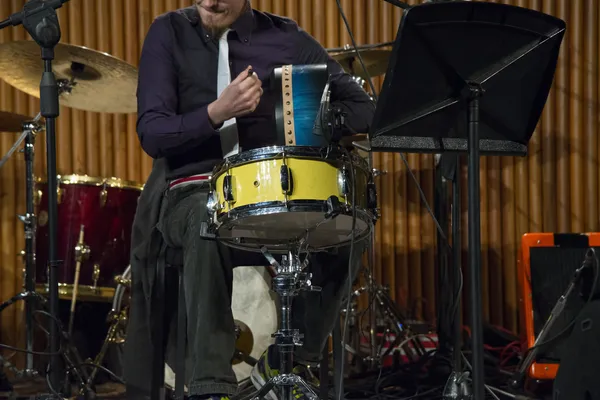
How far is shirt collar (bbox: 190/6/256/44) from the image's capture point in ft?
→ 9.50

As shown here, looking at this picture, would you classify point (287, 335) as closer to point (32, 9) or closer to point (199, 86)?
point (199, 86)

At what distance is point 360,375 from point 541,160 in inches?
69.6

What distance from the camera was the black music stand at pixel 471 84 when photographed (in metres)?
1.91

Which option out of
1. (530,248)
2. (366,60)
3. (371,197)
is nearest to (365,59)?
(366,60)

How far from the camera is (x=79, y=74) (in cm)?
391

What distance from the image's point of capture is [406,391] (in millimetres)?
3533

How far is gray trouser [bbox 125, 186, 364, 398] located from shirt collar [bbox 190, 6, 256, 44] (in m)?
0.62

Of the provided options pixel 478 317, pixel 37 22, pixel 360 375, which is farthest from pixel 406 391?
pixel 37 22

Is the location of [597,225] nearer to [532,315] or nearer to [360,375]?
[532,315]

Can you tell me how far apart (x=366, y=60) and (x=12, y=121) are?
170 cm

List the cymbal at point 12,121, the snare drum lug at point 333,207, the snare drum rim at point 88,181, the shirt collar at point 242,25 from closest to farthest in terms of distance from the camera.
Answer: the snare drum lug at point 333,207, the shirt collar at point 242,25, the cymbal at point 12,121, the snare drum rim at point 88,181

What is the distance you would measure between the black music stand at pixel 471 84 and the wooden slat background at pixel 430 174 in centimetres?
252

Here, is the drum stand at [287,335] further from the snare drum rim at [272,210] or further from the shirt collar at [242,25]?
the shirt collar at [242,25]

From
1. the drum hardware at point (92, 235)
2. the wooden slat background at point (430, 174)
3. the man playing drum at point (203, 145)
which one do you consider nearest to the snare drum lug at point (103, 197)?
the drum hardware at point (92, 235)
